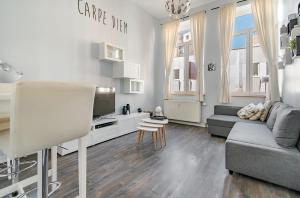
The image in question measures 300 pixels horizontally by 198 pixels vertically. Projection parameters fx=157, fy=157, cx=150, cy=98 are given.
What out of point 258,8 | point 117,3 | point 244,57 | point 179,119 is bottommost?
point 179,119

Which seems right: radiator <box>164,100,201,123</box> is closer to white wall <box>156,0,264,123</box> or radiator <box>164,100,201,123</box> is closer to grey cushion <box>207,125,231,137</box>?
white wall <box>156,0,264,123</box>

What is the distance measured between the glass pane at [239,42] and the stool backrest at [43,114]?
14.1 feet

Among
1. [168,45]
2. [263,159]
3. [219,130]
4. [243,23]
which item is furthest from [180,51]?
[263,159]

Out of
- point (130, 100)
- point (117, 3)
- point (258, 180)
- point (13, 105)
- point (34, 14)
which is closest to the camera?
point (13, 105)

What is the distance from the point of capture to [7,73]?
2.19m

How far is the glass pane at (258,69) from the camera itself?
3.80 meters

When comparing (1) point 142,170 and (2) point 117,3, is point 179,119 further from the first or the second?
(2) point 117,3

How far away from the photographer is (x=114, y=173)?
199cm

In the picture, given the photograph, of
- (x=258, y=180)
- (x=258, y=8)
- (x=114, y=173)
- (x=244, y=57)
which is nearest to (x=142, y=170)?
(x=114, y=173)

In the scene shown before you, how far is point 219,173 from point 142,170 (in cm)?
98

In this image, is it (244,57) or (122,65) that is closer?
(122,65)

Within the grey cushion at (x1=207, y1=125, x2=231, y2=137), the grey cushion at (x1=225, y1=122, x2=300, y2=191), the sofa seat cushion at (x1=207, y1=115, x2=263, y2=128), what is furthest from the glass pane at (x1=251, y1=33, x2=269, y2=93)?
the grey cushion at (x1=225, y1=122, x2=300, y2=191)

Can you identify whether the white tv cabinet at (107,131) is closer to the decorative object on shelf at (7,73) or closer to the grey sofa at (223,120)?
the decorative object on shelf at (7,73)

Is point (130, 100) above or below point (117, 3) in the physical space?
below
